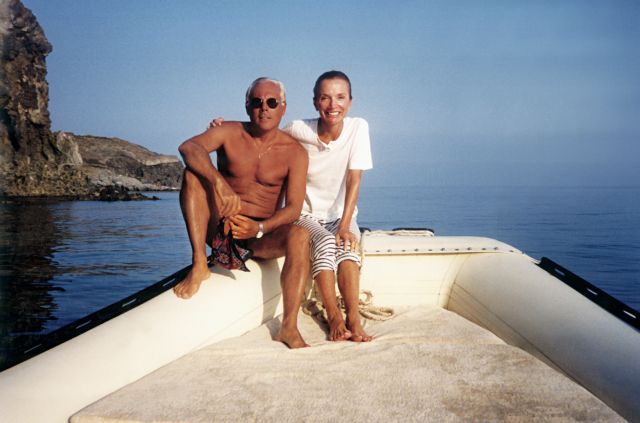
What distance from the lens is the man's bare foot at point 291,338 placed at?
99.6 inches

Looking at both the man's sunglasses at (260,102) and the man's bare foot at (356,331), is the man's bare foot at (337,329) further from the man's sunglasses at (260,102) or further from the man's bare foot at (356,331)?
the man's sunglasses at (260,102)

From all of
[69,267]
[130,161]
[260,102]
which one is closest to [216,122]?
[260,102]

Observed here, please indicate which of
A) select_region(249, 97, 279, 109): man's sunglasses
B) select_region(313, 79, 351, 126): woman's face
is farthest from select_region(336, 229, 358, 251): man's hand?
select_region(249, 97, 279, 109): man's sunglasses

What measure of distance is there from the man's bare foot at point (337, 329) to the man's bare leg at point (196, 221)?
0.69m

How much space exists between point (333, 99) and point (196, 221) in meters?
1.10

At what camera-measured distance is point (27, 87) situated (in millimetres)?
32250

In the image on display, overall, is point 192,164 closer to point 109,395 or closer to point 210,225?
point 210,225

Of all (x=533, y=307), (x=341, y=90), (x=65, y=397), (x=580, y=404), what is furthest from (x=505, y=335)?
(x=65, y=397)

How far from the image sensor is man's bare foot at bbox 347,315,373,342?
2.64 meters

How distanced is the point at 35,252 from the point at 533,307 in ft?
32.3

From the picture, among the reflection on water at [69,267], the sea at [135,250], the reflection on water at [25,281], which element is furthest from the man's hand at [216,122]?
the reflection on water at [25,281]

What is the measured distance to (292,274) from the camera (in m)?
2.77

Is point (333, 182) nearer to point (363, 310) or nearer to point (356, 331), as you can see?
point (363, 310)

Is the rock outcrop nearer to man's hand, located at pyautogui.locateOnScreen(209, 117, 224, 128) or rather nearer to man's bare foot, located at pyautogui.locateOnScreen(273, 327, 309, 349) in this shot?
man's hand, located at pyautogui.locateOnScreen(209, 117, 224, 128)
